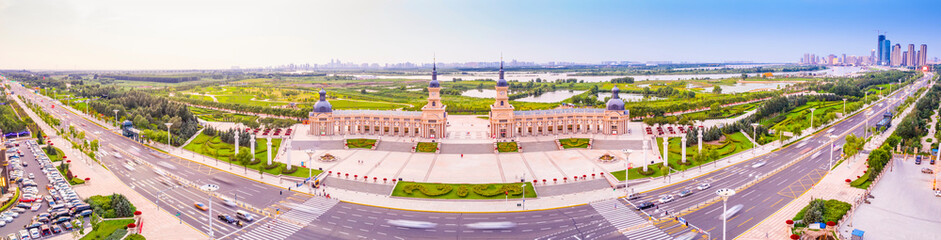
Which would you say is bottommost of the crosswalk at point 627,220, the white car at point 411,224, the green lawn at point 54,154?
the white car at point 411,224

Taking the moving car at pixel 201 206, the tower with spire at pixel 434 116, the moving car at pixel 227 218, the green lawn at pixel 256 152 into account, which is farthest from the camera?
the tower with spire at pixel 434 116

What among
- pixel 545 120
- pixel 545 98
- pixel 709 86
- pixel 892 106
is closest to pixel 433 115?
pixel 545 120

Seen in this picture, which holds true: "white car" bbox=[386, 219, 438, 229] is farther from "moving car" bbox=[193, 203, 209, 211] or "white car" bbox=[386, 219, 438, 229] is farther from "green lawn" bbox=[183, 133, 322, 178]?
"green lawn" bbox=[183, 133, 322, 178]

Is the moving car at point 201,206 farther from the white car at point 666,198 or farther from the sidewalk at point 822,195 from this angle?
the sidewalk at point 822,195

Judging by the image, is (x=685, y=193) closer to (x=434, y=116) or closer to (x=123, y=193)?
(x=434, y=116)

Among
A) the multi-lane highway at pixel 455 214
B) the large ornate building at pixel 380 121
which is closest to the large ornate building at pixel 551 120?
the large ornate building at pixel 380 121

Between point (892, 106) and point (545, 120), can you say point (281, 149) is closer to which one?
point (545, 120)
